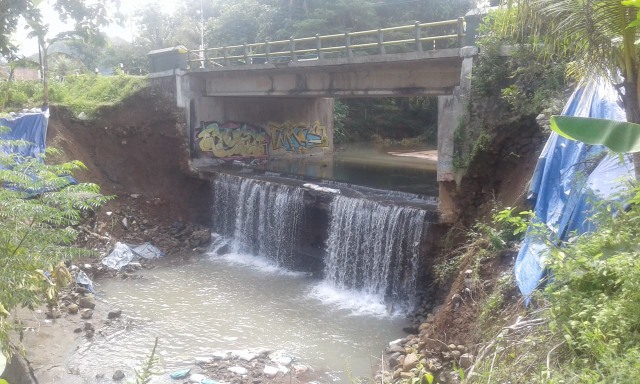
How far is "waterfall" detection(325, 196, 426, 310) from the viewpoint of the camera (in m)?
13.4

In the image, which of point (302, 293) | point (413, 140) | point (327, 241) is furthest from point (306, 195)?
point (413, 140)

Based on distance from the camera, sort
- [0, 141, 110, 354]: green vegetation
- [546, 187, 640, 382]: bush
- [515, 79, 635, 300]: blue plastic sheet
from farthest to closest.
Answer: [0, 141, 110, 354]: green vegetation < [515, 79, 635, 300]: blue plastic sheet < [546, 187, 640, 382]: bush

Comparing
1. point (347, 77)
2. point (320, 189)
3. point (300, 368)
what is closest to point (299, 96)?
point (347, 77)

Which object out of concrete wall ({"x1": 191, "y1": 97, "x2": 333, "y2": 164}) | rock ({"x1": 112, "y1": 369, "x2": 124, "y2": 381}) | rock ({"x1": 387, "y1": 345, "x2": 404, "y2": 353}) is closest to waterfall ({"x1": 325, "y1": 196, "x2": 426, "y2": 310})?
rock ({"x1": 387, "y1": 345, "x2": 404, "y2": 353})

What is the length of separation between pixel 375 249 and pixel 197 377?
6085mm

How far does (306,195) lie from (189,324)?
594cm

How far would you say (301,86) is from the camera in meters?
18.9

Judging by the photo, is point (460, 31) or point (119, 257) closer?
point (460, 31)

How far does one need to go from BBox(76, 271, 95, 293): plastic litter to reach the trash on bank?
1.81 m

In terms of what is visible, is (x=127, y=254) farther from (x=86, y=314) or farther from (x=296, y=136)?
(x=296, y=136)

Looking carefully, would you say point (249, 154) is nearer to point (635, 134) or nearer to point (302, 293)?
point (302, 293)

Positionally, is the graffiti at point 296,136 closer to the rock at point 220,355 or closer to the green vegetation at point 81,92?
the green vegetation at point 81,92

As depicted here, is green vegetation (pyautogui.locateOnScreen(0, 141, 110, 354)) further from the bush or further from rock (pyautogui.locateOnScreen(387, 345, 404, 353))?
the bush

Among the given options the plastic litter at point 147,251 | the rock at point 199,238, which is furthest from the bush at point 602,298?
the rock at point 199,238
